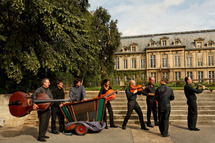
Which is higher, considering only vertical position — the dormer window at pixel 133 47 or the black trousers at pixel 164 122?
the dormer window at pixel 133 47

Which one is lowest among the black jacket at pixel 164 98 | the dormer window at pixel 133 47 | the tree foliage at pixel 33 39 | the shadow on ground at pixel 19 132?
the shadow on ground at pixel 19 132

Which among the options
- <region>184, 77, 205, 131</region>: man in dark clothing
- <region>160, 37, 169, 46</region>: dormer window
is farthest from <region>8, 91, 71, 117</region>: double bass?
<region>160, 37, 169, 46</region>: dormer window

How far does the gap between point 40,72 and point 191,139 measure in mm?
8655

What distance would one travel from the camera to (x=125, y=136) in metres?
6.55

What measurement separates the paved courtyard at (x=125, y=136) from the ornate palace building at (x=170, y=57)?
115ft

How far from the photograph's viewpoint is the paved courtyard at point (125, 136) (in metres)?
6.05

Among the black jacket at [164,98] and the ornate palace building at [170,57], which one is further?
the ornate palace building at [170,57]

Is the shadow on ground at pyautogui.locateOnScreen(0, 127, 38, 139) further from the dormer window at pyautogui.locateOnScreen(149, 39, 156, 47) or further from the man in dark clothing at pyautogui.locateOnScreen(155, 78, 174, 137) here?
the dormer window at pyautogui.locateOnScreen(149, 39, 156, 47)

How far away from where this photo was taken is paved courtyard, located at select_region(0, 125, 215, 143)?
19.9 ft

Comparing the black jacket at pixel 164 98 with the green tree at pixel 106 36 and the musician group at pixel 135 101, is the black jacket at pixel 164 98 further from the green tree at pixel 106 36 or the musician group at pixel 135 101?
the green tree at pixel 106 36

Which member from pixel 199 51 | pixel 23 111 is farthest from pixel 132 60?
pixel 23 111

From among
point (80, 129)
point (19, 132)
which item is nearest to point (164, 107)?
point (80, 129)

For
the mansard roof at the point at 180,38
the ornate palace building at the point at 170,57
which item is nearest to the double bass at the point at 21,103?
the ornate palace building at the point at 170,57

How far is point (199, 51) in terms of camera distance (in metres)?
42.3
